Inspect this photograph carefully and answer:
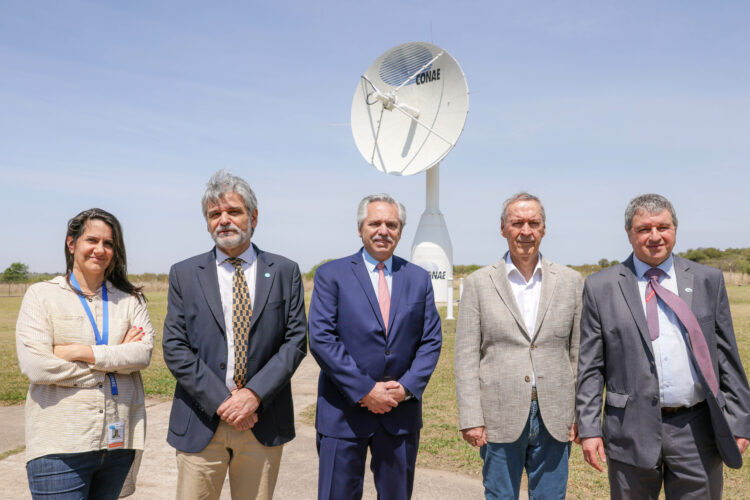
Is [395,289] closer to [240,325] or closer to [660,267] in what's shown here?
[240,325]

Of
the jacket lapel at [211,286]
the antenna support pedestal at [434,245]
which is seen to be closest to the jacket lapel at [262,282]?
the jacket lapel at [211,286]

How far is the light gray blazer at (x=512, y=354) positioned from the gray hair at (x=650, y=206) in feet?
1.69

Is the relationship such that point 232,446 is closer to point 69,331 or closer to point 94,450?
point 94,450

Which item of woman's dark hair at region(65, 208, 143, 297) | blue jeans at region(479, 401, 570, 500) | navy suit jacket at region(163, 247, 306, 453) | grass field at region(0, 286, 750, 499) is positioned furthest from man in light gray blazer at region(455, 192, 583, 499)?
woman's dark hair at region(65, 208, 143, 297)

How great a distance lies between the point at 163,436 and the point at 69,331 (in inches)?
137

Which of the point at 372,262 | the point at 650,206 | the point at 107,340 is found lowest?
the point at 107,340

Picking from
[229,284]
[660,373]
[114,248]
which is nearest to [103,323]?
[114,248]

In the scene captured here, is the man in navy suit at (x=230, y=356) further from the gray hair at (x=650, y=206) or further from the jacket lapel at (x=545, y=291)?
the gray hair at (x=650, y=206)

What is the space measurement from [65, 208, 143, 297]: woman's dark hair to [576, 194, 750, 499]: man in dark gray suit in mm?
2602

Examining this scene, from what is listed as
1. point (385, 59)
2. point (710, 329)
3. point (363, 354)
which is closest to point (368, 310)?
point (363, 354)

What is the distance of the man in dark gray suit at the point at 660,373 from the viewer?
288cm

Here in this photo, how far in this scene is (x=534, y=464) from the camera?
3.23 meters

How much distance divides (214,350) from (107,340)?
56cm

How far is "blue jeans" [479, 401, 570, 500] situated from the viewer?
3174mm
